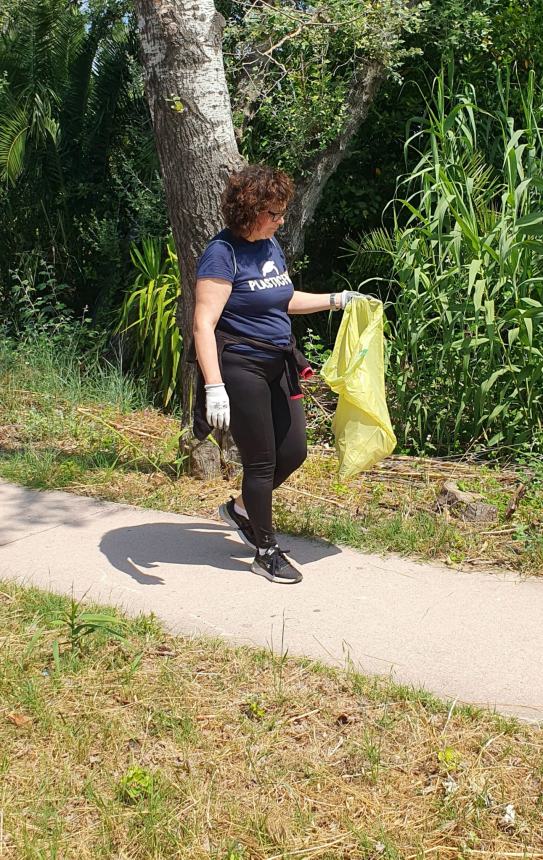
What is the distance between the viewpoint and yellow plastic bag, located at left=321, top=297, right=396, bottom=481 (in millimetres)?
4898

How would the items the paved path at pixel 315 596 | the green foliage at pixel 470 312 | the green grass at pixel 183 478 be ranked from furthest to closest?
the green foliage at pixel 470 312 < the green grass at pixel 183 478 < the paved path at pixel 315 596

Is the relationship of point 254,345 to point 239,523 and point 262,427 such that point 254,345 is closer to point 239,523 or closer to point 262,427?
point 262,427

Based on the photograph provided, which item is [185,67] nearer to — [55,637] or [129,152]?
[55,637]

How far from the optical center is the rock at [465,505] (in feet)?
17.2

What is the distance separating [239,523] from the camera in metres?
5.07

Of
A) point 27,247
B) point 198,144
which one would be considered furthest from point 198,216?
point 27,247

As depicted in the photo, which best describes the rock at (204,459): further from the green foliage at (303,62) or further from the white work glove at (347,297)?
the green foliage at (303,62)

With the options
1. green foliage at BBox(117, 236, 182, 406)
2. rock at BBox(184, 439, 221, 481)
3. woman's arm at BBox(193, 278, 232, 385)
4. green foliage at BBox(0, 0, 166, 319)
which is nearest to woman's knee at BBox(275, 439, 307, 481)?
woman's arm at BBox(193, 278, 232, 385)

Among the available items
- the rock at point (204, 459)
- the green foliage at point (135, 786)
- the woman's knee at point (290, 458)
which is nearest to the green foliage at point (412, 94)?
the rock at point (204, 459)

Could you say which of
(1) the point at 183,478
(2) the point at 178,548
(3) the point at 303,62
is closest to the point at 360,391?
(2) the point at 178,548

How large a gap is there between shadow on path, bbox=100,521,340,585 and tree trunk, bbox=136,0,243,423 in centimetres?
98

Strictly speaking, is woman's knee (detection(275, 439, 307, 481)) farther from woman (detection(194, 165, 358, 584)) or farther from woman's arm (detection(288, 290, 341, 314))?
woman's arm (detection(288, 290, 341, 314))

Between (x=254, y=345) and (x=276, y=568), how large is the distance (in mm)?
1024

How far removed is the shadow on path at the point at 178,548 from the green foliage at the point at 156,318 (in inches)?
97.7
